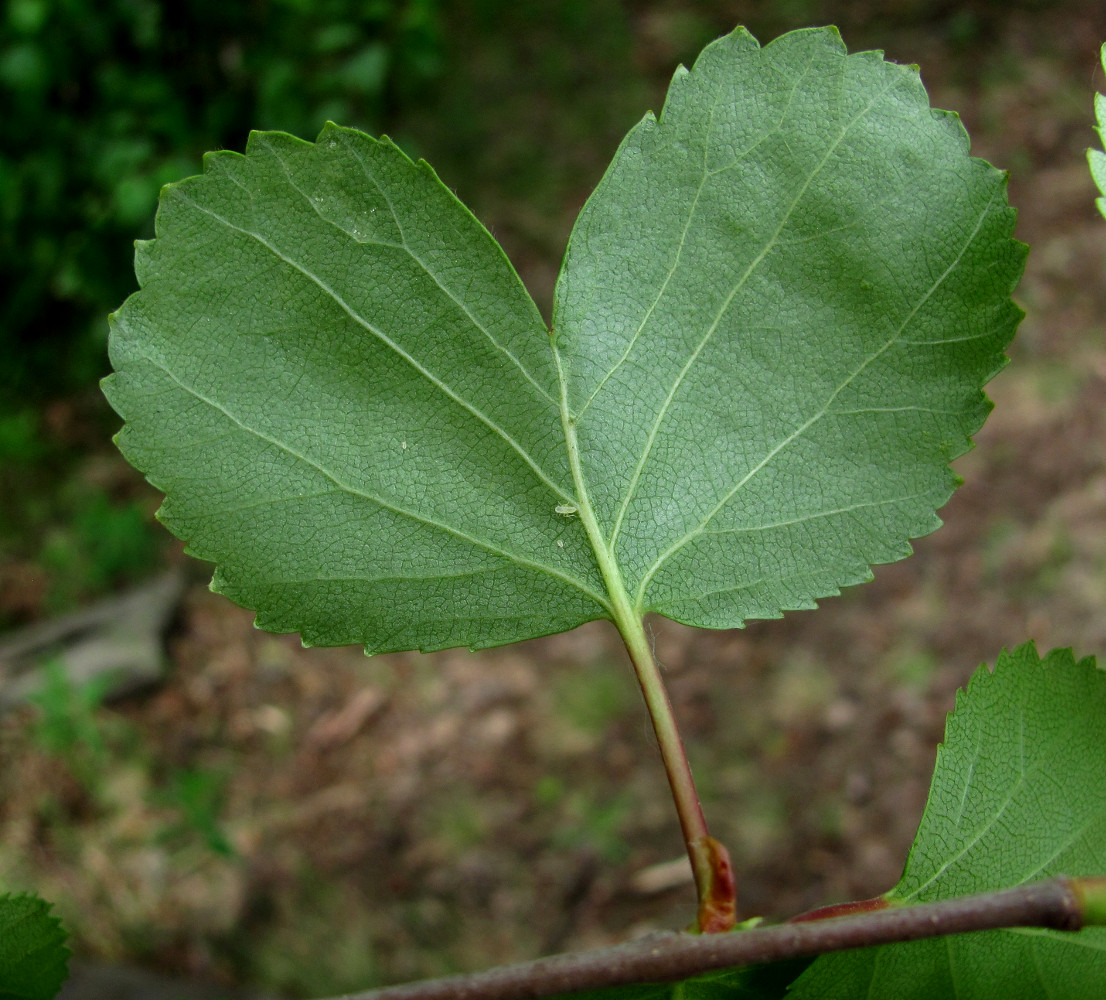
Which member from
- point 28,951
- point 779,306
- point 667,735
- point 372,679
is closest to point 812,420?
point 779,306

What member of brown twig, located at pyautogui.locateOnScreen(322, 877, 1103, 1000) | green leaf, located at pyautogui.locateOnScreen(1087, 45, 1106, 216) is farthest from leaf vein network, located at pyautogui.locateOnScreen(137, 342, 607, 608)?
green leaf, located at pyautogui.locateOnScreen(1087, 45, 1106, 216)

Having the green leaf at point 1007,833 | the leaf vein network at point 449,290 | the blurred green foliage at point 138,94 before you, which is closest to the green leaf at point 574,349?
the leaf vein network at point 449,290

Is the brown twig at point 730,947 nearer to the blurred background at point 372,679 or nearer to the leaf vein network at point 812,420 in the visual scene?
the leaf vein network at point 812,420

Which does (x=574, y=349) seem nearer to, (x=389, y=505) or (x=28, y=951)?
(x=389, y=505)

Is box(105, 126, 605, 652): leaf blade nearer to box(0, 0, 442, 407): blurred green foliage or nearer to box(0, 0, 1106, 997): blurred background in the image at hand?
box(0, 0, 1106, 997): blurred background

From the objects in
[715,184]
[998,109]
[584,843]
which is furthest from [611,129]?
[715,184]
